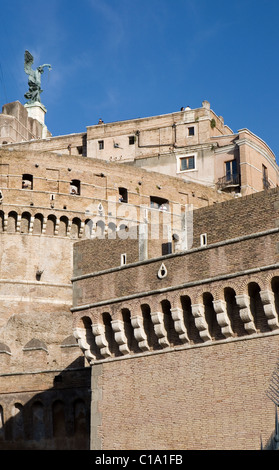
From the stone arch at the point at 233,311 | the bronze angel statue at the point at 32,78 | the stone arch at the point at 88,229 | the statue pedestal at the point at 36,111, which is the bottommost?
the stone arch at the point at 233,311

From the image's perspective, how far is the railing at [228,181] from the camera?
45562 millimetres

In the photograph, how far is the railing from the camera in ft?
149

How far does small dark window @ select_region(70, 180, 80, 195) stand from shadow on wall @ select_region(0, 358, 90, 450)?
13.2 meters

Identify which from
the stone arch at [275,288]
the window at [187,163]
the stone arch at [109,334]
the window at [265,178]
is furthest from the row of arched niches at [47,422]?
the window at [265,178]

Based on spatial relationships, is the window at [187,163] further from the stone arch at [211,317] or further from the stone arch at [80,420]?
the stone arch at [211,317]

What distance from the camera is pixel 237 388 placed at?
18594mm

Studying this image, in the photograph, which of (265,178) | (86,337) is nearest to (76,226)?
(265,178)

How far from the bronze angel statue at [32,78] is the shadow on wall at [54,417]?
40842mm

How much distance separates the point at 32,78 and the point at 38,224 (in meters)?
30.0

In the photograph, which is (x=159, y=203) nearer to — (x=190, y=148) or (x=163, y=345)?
(x=190, y=148)

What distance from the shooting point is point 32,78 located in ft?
216

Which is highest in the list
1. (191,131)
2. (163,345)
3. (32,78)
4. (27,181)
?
(32,78)

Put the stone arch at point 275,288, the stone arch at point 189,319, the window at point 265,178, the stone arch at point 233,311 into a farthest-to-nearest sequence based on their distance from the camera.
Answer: the window at point 265,178 < the stone arch at point 189,319 < the stone arch at point 233,311 < the stone arch at point 275,288
